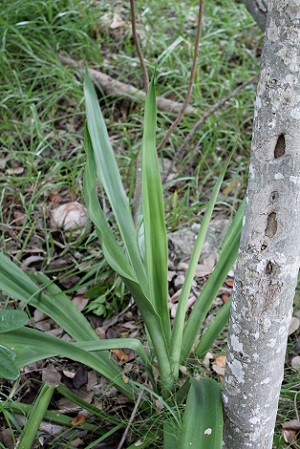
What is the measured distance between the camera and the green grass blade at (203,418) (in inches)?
51.4

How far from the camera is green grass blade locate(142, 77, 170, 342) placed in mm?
1597

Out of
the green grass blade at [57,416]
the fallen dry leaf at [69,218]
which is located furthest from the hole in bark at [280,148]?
the fallen dry leaf at [69,218]

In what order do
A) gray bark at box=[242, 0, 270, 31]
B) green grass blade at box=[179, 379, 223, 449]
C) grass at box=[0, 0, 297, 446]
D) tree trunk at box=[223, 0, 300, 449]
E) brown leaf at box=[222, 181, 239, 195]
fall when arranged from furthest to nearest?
brown leaf at box=[222, 181, 239, 195] → grass at box=[0, 0, 297, 446] → gray bark at box=[242, 0, 270, 31] → green grass blade at box=[179, 379, 223, 449] → tree trunk at box=[223, 0, 300, 449]

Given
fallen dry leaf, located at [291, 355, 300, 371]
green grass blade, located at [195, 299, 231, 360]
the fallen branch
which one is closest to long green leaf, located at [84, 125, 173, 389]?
green grass blade, located at [195, 299, 231, 360]

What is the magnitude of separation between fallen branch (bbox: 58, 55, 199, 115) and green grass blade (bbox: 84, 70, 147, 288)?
1.02m

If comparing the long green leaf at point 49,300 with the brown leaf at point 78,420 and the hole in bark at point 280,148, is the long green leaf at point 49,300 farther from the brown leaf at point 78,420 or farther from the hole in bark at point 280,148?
the hole in bark at point 280,148

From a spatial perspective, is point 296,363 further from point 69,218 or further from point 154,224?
point 69,218

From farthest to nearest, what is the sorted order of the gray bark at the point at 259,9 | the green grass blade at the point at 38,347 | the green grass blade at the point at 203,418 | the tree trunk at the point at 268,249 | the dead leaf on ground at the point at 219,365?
the gray bark at the point at 259,9 → the dead leaf on ground at the point at 219,365 → the green grass blade at the point at 38,347 → the green grass blade at the point at 203,418 → the tree trunk at the point at 268,249

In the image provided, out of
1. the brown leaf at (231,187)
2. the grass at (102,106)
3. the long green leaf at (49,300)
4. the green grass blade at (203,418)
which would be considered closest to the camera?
the green grass blade at (203,418)

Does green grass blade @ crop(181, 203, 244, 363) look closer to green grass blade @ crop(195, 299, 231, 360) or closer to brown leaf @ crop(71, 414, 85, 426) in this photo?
green grass blade @ crop(195, 299, 231, 360)

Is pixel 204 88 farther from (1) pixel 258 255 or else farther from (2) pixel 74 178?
(1) pixel 258 255

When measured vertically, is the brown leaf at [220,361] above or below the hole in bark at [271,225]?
below

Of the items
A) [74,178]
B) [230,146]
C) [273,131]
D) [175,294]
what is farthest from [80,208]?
[273,131]

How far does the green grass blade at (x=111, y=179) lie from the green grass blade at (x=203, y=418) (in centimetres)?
32
